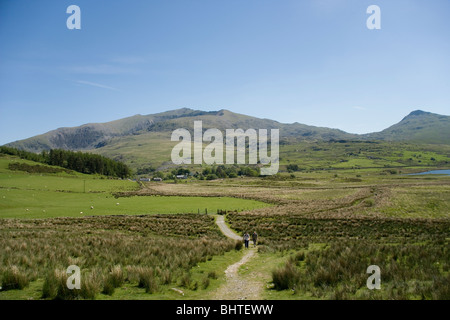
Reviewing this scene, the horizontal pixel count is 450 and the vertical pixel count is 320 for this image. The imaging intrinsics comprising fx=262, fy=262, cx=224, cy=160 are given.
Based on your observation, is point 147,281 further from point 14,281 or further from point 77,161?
point 77,161

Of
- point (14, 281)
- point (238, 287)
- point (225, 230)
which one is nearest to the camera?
point (14, 281)

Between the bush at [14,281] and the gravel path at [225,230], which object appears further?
the gravel path at [225,230]

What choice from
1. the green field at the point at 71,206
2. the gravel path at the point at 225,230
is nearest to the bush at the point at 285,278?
the gravel path at the point at 225,230

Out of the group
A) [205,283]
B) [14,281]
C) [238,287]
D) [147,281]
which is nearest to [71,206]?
[14,281]

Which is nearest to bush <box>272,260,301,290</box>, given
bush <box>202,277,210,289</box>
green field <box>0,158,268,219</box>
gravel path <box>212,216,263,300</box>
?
gravel path <box>212,216,263,300</box>

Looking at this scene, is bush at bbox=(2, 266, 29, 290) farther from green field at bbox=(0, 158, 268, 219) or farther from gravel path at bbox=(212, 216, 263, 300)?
green field at bbox=(0, 158, 268, 219)

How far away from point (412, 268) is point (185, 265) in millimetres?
10133

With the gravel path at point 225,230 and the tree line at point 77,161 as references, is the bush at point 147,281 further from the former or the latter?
the tree line at point 77,161

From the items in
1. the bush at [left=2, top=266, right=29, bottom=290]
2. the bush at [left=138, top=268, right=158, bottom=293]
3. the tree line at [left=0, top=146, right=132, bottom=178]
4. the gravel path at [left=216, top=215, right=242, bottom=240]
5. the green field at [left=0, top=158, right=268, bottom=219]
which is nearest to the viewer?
the bush at [left=2, top=266, right=29, bottom=290]

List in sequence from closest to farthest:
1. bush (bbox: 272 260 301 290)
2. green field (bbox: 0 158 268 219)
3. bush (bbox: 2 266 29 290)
→ bush (bbox: 2 266 29 290) < bush (bbox: 272 260 301 290) < green field (bbox: 0 158 268 219)

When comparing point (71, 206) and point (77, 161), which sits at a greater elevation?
point (77, 161)

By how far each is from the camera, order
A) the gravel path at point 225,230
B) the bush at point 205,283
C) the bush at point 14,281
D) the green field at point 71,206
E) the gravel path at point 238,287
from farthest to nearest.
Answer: the green field at point 71,206
the gravel path at point 225,230
the bush at point 205,283
the gravel path at point 238,287
the bush at point 14,281
